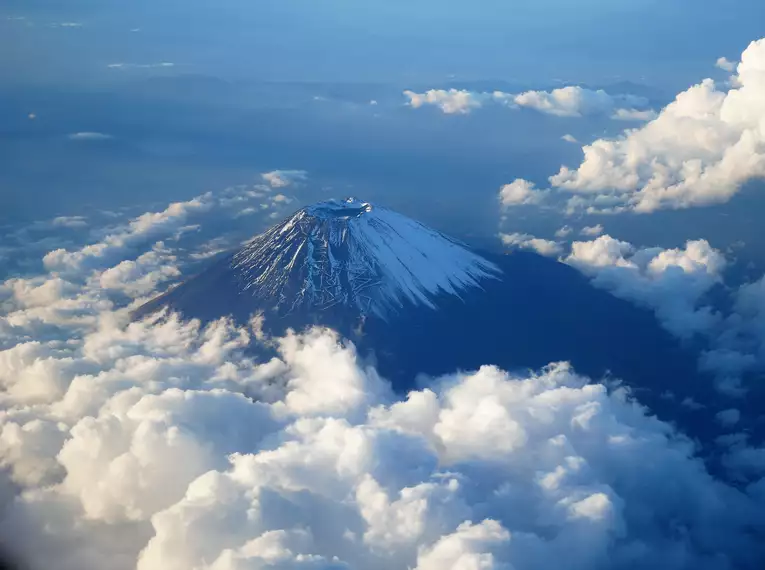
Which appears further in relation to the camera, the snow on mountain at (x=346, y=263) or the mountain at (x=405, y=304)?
the snow on mountain at (x=346, y=263)

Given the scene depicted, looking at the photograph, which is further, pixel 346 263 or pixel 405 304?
pixel 405 304

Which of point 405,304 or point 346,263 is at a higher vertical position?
point 346,263

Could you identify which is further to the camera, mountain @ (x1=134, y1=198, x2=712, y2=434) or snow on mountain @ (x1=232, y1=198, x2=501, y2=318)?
snow on mountain @ (x1=232, y1=198, x2=501, y2=318)

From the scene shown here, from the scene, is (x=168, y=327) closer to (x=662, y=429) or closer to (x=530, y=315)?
(x=530, y=315)
